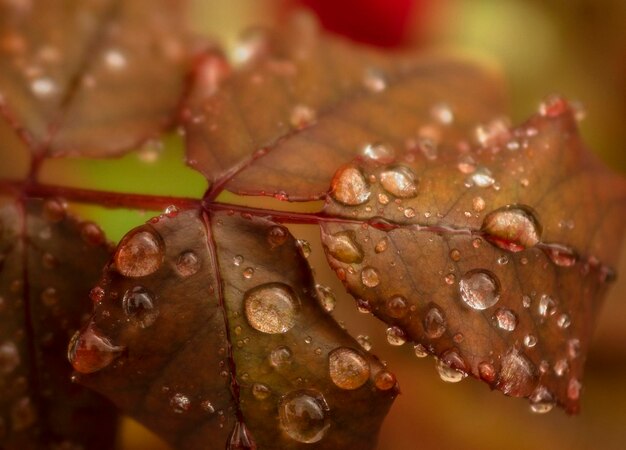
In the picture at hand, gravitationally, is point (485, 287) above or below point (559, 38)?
below

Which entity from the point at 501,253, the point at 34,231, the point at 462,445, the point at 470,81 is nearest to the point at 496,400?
the point at 462,445

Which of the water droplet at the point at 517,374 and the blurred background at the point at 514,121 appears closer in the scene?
the water droplet at the point at 517,374

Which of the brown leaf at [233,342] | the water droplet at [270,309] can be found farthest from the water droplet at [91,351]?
the water droplet at [270,309]

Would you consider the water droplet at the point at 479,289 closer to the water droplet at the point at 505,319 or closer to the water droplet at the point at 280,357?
the water droplet at the point at 505,319

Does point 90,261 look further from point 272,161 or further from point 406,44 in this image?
point 406,44

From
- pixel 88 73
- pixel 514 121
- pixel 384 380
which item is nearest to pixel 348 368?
pixel 384 380

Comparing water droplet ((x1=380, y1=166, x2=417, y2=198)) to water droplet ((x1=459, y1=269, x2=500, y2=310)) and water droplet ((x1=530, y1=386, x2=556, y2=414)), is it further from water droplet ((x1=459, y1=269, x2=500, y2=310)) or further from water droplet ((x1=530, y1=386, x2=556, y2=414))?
water droplet ((x1=530, y1=386, x2=556, y2=414))
